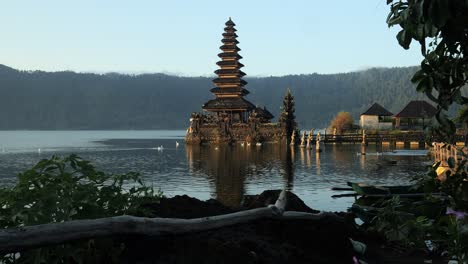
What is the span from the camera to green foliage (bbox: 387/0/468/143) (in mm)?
2992

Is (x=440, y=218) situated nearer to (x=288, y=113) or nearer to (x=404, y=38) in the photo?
(x=404, y=38)

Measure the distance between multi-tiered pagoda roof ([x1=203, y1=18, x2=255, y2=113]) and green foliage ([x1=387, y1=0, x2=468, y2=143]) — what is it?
7235 cm

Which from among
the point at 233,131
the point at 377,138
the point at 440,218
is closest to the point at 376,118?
the point at 377,138

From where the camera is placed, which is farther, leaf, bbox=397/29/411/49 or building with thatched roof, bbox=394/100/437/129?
building with thatched roof, bbox=394/100/437/129

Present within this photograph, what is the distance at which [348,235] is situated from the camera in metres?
8.30

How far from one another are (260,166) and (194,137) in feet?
127

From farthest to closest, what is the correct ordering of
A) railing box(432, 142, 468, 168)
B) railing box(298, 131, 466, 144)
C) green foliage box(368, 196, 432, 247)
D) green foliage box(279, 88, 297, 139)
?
1. green foliage box(279, 88, 297, 139)
2. railing box(298, 131, 466, 144)
3. green foliage box(368, 196, 432, 247)
4. railing box(432, 142, 468, 168)

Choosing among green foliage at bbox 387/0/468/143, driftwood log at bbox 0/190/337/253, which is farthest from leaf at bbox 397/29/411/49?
driftwood log at bbox 0/190/337/253

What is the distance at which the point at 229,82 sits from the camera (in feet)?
256

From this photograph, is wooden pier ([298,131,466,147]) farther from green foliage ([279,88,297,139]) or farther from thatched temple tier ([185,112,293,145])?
thatched temple tier ([185,112,293,145])


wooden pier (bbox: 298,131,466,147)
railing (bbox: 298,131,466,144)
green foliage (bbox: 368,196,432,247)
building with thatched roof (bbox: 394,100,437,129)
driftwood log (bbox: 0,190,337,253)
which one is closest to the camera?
driftwood log (bbox: 0,190,337,253)

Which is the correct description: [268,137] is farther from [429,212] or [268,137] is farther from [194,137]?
[429,212]

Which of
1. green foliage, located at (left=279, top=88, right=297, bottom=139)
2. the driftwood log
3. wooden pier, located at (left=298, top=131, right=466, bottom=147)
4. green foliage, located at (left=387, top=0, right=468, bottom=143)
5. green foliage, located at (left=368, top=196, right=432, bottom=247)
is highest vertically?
green foliage, located at (left=279, top=88, right=297, bottom=139)

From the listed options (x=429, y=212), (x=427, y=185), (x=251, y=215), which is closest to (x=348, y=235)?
(x=429, y=212)
